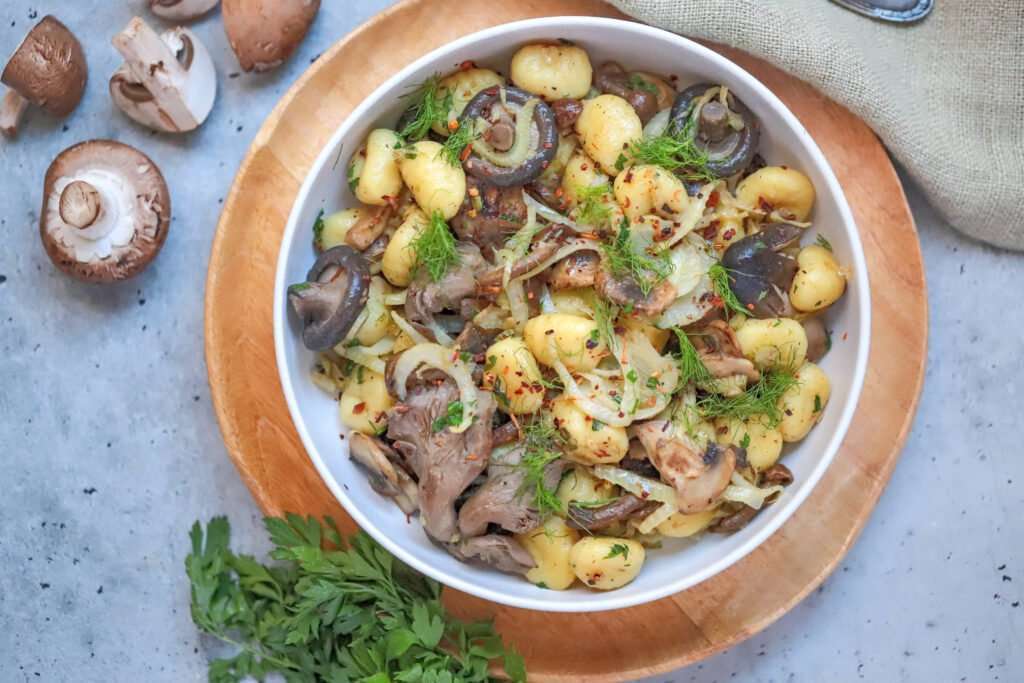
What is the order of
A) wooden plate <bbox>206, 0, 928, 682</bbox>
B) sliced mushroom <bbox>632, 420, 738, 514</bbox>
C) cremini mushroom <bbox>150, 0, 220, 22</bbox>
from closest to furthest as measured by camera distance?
sliced mushroom <bbox>632, 420, 738, 514</bbox>
wooden plate <bbox>206, 0, 928, 682</bbox>
cremini mushroom <bbox>150, 0, 220, 22</bbox>

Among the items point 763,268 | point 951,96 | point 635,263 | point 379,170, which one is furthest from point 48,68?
point 951,96

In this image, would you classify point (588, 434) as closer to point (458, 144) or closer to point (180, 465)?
point (458, 144)

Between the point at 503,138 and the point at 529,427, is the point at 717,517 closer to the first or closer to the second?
the point at 529,427

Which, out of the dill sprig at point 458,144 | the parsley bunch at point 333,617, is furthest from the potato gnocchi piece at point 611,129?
the parsley bunch at point 333,617

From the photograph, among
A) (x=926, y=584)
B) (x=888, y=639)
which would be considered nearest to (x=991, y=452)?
(x=926, y=584)

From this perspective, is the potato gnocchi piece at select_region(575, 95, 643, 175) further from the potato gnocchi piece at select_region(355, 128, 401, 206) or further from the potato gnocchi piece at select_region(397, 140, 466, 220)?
the potato gnocchi piece at select_region(355, 128, 401, 206)

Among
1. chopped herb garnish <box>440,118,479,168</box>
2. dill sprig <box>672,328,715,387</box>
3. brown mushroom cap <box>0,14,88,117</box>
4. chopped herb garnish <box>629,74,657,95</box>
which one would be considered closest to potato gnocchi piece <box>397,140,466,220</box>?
chopped herb garnish <box>440,118,479,168</box>

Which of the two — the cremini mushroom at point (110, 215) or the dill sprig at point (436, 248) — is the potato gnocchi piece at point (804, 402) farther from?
the cremini mushroom at point (110, 215)
